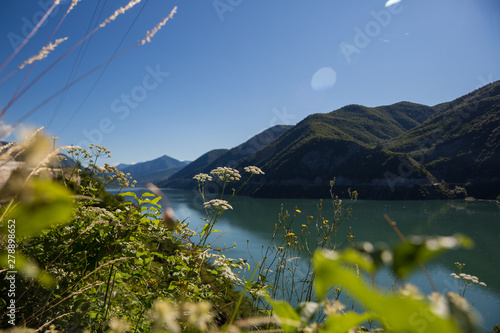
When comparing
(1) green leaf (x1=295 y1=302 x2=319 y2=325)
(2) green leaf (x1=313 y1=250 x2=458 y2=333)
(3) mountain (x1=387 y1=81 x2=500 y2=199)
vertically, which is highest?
(3) mountain (x1=387 y1=81 x2=500 y2=199)

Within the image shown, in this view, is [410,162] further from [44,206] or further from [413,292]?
[44,206]

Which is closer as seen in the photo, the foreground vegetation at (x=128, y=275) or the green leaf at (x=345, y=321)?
the foreground vegetation at (x=128, y=275)

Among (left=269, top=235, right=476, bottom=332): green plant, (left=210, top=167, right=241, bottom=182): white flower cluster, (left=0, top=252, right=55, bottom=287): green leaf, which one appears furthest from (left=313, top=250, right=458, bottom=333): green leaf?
(left=210, top=167, right=241, bottom=182): white flower cluster

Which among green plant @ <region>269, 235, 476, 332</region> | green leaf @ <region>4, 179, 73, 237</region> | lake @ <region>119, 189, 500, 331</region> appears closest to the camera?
green plant @ <region>269, 235, 476, 332</region>

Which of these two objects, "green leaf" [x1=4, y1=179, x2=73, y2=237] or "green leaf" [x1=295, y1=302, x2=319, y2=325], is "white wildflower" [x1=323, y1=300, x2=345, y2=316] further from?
"green leaf" [x1=4, y1=179, x2=73, y2=237]

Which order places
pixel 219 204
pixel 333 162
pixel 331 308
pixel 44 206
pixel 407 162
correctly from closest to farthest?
pixel 44 206, pixel 331 308, pixel 219 204, pixel 407 162, pixel 333 162

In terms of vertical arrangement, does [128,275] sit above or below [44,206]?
below

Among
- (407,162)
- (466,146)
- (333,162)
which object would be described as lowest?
(407,162)

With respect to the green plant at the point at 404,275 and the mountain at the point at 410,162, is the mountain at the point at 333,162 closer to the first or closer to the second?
the mountain at the point at 410,162

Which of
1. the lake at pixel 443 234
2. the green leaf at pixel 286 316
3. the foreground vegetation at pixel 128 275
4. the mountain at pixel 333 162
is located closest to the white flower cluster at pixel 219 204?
the foreground vegetation at pixel 128 275

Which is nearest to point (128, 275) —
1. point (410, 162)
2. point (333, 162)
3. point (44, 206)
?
point (44, 206)

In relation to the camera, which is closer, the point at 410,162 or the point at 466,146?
the point at 410,162

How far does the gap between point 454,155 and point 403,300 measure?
9575 cm

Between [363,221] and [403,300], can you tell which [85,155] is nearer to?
[403,300]
